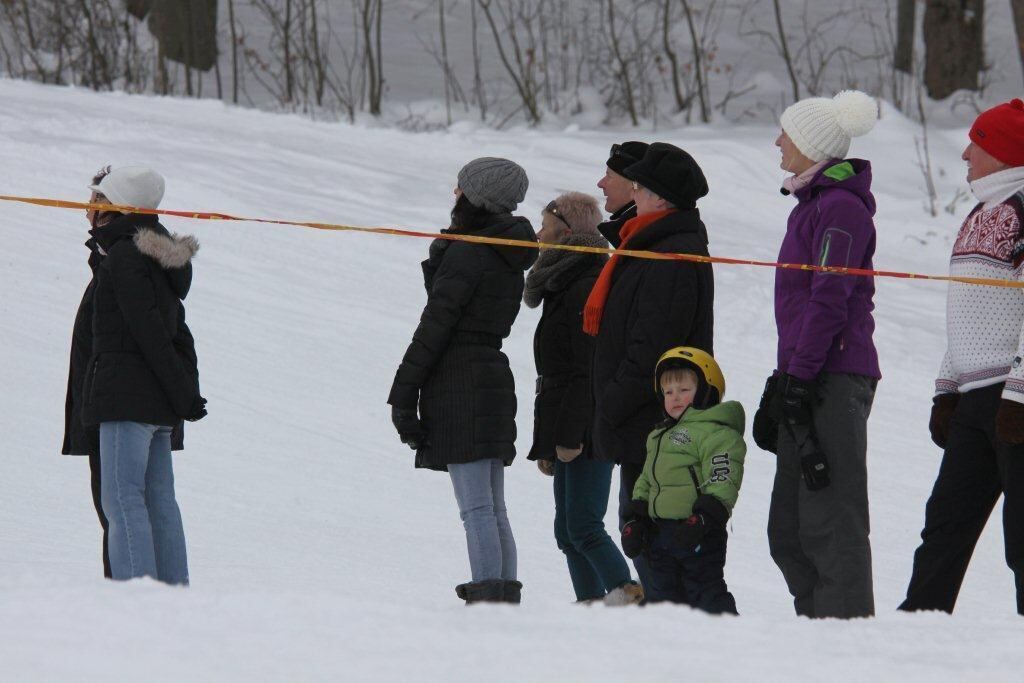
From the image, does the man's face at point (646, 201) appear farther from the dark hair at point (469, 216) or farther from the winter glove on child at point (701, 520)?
the winter glove on child at point (701, 520)

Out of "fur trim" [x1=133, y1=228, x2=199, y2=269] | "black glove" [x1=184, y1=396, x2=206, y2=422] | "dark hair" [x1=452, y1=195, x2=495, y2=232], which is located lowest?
"black glove" [x1=184, y1=396, x2=206, y2=422]

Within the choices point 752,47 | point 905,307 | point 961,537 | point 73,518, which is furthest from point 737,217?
point 752,47

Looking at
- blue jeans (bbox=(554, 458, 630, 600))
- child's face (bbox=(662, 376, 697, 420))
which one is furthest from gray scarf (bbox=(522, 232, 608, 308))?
child's face (bbox=(662, 376, 697, 420))

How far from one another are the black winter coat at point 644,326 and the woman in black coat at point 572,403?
0.33 m

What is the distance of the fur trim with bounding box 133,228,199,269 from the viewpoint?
14.1ft

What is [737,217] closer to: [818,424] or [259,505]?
[259,505]

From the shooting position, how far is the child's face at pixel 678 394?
3.96m

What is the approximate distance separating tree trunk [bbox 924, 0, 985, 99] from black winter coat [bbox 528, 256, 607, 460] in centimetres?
1266

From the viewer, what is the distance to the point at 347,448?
6617 mm

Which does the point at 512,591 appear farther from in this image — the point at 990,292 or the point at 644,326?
the point at 990,292

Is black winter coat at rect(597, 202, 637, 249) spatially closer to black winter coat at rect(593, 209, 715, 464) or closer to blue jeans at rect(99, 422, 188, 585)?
black winter coat at rect(593, 209, 715, 464)

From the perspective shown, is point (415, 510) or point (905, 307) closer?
point (415, 510)

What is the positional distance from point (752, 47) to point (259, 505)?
15.9m

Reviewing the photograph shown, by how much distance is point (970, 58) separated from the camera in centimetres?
1625
